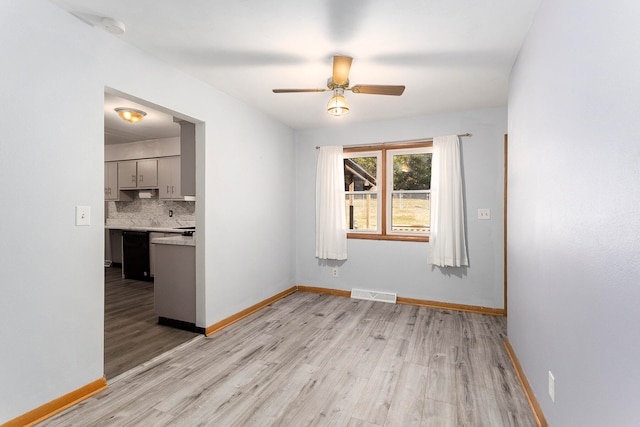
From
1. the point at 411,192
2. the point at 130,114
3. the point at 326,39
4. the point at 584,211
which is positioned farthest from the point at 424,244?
the point at 130,114

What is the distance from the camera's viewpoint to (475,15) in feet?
6.76

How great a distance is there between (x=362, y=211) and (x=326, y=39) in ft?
9.12

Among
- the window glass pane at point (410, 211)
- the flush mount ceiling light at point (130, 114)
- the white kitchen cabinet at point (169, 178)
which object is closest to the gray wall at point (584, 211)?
the window glass pane at point (410, 211)

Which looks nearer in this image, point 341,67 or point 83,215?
point 83,215

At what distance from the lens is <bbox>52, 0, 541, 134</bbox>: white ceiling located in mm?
1994

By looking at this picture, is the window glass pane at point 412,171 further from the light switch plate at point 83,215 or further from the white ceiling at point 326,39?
the light switch plate at point 83,215

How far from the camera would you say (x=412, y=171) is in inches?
176

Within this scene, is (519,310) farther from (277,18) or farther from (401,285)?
(277,18)

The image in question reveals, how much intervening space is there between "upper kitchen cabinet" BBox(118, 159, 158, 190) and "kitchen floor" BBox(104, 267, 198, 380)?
6.99ft

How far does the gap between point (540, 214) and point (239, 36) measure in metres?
2.31

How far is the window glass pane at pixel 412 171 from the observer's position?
4.40 meters

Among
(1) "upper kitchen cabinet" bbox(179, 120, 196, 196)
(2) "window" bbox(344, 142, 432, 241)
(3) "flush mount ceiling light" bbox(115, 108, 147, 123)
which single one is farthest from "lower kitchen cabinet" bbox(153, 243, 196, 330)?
(2) "window" bbox(344, 142, 432, 241)

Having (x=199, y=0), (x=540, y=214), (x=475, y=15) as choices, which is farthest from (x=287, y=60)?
(x=540, y=214)

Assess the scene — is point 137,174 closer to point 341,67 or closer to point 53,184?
point 53,184
